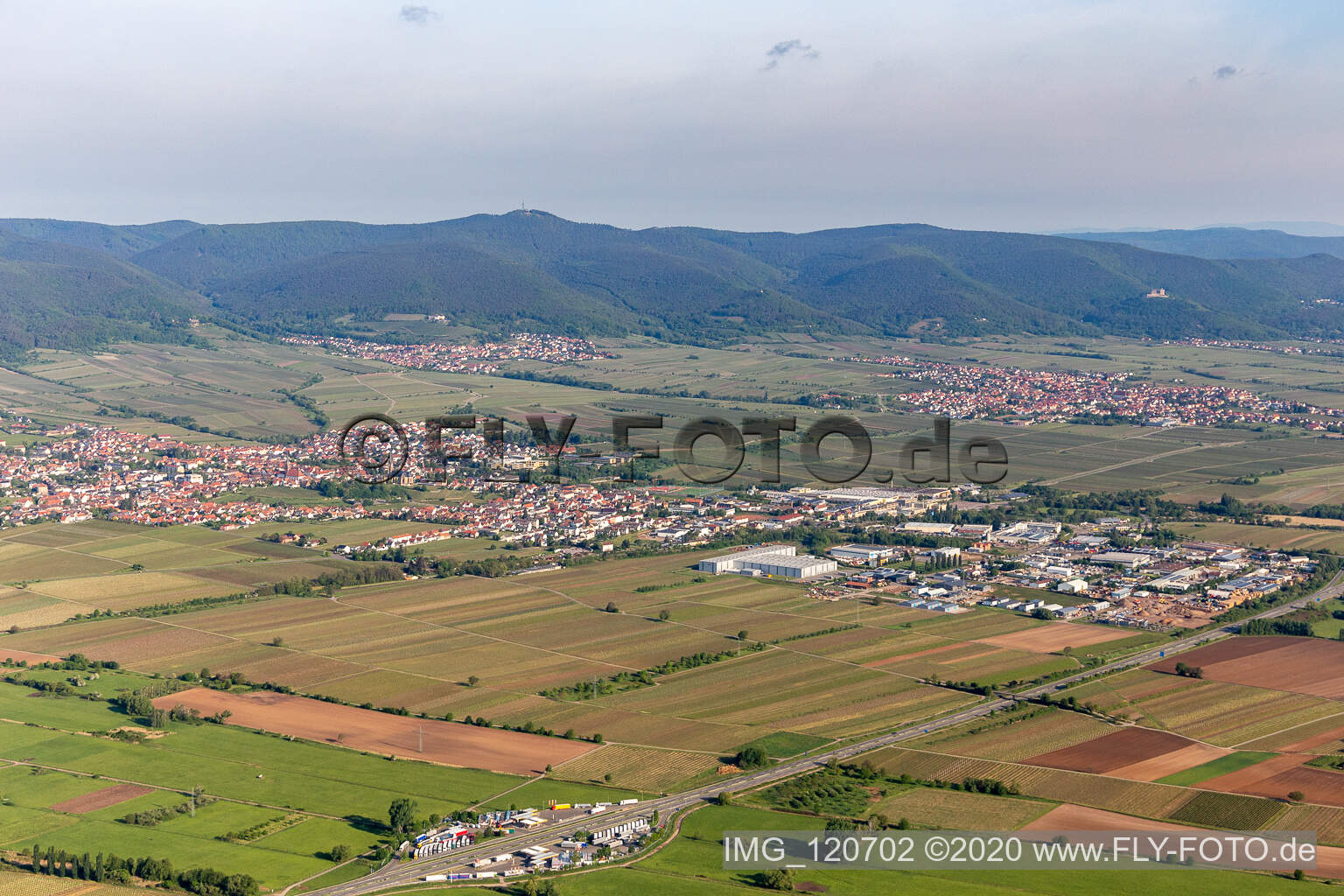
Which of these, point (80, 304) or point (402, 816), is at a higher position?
point (80, 304)

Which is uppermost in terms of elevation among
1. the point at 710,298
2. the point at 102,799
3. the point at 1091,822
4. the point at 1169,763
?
the point at 710,298

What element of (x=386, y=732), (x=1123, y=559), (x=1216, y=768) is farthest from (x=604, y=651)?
(x=1123, y=559)

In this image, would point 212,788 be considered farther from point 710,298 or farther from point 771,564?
point 710,298

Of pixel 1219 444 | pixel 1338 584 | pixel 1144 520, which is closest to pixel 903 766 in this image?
pixel 1338 584

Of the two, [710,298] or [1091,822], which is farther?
[710,298]

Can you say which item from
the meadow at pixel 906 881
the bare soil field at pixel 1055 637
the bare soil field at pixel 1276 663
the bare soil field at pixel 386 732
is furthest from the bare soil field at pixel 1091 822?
the bare soil field at pixel 1055 637

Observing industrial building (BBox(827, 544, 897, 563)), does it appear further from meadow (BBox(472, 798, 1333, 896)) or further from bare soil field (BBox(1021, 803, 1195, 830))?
meadow (BBox(472, 798, 1333, 896))

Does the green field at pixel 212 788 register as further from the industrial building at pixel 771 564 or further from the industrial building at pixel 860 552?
the industrial building at pixel 860 552
